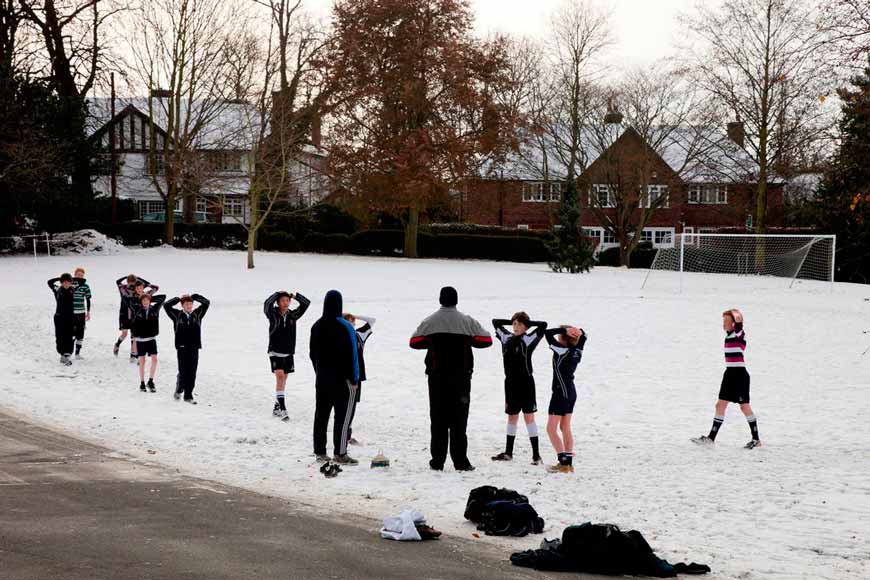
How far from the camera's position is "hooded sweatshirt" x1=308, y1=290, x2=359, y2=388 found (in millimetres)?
10852

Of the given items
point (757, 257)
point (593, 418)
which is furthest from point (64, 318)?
point (757, 257)

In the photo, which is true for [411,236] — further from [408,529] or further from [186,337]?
[408,529]

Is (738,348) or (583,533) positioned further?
(738,348)

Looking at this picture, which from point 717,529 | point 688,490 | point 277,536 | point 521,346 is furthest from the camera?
point 521,346

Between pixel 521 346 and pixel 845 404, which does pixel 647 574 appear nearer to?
pixel 521 346

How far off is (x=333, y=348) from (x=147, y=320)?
22.9 ft

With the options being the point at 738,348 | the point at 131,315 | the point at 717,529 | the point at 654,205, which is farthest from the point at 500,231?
the point at 717,529

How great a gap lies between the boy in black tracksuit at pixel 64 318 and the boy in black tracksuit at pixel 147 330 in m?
2.58

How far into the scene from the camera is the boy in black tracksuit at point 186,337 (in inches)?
611

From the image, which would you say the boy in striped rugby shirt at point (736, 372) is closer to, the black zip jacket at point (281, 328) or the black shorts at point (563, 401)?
the black shorts at point (563, 401)

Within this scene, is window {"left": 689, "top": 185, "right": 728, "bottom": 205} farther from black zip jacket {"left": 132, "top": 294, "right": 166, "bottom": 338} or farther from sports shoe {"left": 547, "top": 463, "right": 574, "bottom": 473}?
sports shoe {"left": 547, "top": 463, "right": 574, "bottom": 473}

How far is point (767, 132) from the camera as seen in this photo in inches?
1983

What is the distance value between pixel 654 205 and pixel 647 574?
5213 centimetres

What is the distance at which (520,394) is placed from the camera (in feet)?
38.1
